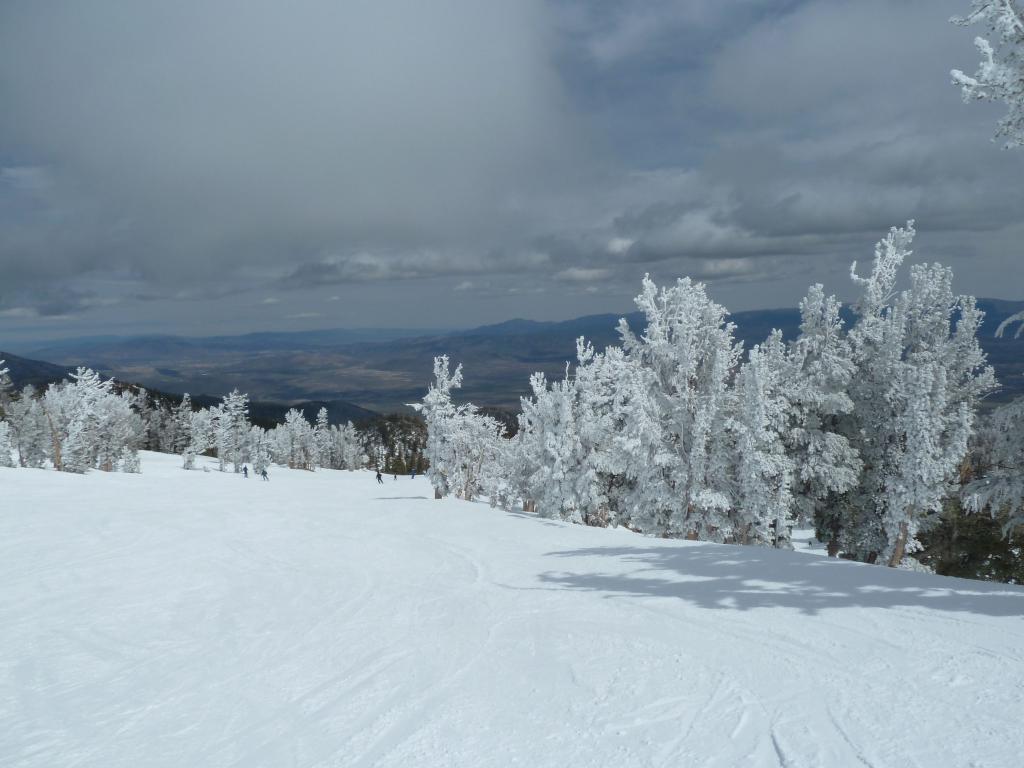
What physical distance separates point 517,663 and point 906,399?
21.1 metres

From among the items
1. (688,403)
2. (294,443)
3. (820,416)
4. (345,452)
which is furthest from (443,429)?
(345,452)

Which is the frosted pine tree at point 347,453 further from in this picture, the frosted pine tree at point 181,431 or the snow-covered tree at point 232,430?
the snow-covered tree at point 232,430

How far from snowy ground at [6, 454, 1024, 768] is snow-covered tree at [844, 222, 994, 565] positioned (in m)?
11.6

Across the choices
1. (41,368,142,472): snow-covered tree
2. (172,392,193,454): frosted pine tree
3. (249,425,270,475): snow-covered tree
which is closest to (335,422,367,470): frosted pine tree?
(172,392,193,454): frosted pine tree

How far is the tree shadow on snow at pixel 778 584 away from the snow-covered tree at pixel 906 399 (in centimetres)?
1154

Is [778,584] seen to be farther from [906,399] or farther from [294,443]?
[294,443]

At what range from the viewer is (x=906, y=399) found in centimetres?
2269

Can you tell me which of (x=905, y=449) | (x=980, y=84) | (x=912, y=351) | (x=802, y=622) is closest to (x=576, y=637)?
(x=802, y=622)

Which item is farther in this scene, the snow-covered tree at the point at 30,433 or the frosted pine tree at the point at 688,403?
the snow-covered tree at the point at 30,433

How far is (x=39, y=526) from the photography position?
2347 centimetres

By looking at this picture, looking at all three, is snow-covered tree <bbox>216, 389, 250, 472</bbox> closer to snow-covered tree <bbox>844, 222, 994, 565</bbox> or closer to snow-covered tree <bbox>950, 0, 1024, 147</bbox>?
snow-covered tree <bbox>844, 222, 994, 565</bbox>

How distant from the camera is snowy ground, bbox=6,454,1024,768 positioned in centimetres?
609

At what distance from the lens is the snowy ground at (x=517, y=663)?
20.0ft

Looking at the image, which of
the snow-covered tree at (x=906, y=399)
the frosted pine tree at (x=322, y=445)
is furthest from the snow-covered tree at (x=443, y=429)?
the frosted pine tree at (x=322, y=445)
